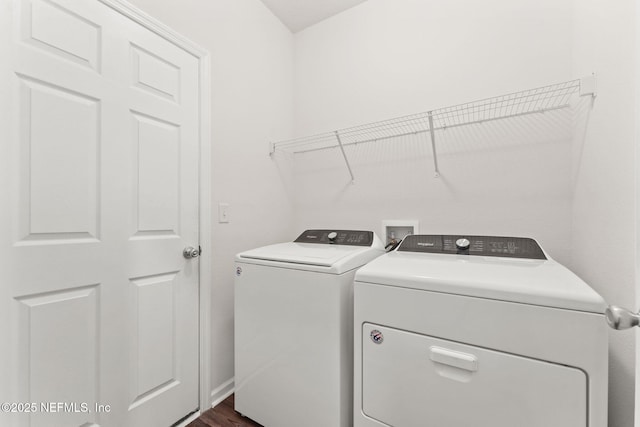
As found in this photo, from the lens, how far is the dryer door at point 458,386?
79 centimetres

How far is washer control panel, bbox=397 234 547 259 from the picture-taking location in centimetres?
130

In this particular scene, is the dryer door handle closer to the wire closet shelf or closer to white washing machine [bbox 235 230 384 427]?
white washing machine [bbox 235 230 384 427]

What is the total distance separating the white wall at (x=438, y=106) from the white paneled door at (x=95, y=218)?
Answer: 106cm

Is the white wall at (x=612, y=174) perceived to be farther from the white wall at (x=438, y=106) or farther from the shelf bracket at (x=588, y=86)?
the white wall at (x=438, y=106)

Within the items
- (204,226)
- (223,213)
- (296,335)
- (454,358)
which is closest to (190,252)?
(204,226)

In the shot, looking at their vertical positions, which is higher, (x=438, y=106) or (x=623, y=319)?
(x=438, y=106)

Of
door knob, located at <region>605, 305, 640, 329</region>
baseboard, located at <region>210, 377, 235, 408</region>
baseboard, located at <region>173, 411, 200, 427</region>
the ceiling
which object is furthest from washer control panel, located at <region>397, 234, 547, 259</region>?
the ceiling

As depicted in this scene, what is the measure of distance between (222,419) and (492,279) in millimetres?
1630

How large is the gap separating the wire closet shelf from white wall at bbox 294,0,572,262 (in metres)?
0.06

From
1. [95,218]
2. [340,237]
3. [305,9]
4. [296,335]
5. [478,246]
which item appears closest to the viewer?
[95,218]

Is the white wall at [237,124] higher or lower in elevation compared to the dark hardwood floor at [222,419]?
higher

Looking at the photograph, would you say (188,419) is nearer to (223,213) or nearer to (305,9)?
(223,213)

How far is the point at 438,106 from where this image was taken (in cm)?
177

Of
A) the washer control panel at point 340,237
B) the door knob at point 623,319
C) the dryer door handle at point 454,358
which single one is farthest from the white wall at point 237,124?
the door knob at point 623,319
